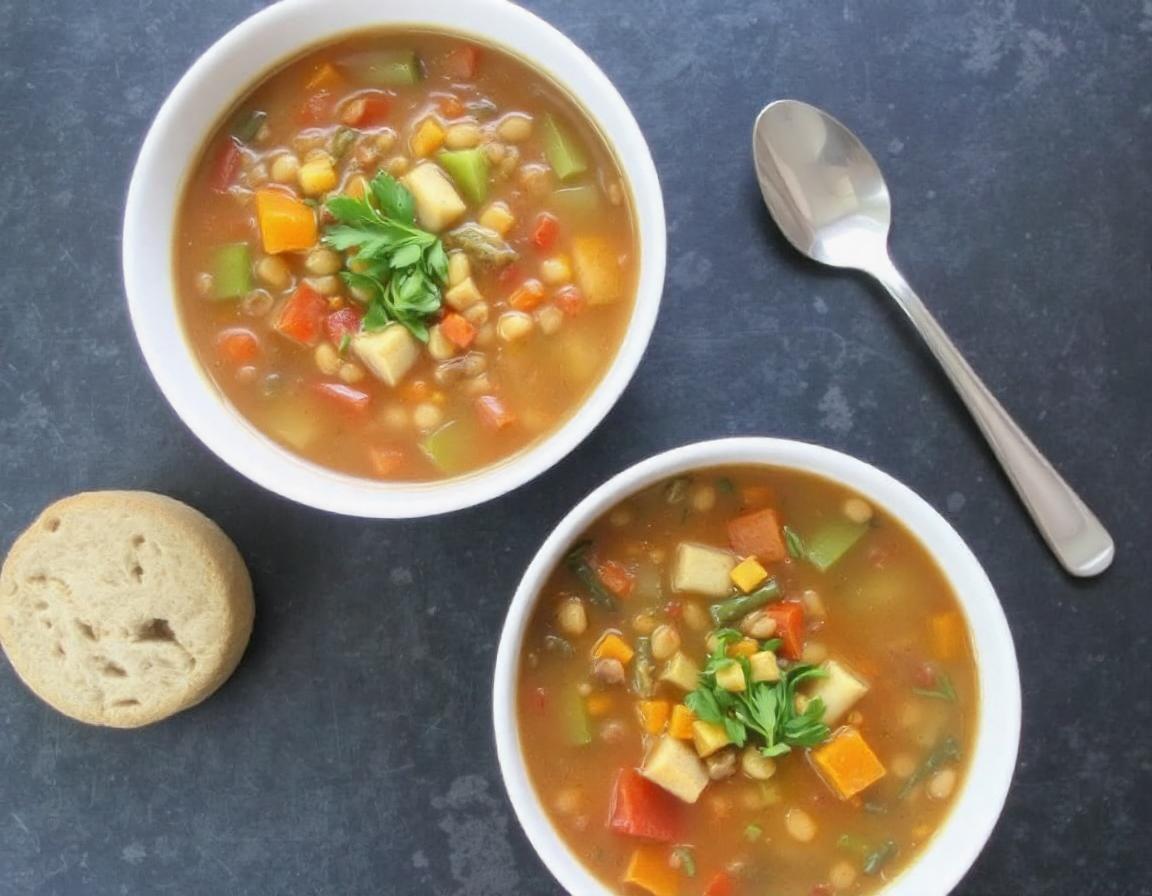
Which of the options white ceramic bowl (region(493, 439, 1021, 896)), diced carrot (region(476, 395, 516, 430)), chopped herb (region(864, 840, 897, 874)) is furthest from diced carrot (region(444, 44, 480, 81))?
chopped herb (region(864, 840, 897, 874))

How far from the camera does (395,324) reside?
2604 mm

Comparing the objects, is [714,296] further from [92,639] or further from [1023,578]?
[92,639]

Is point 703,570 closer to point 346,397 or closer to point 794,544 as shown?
point 794,544

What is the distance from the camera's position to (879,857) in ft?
8.74

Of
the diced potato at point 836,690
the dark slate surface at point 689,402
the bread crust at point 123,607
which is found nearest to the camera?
the diced potato at point 836,690

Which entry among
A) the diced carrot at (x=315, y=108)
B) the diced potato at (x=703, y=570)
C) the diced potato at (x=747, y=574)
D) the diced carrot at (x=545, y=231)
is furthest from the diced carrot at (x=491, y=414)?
the diced carrot at (x=315, y=108)

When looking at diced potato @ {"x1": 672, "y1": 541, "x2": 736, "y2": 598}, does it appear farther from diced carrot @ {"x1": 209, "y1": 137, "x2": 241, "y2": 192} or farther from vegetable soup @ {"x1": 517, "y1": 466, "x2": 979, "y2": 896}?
diced carrot @ {"x1": 209, "y1": 137, "x2": 241, "y2": 192}

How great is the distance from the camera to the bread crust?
9.42 feet

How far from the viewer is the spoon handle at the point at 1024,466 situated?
296 centimetres

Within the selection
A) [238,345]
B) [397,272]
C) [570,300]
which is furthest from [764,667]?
[238,345]

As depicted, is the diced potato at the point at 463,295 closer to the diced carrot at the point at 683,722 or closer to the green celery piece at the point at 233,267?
the green celery piece at the point at 233,267

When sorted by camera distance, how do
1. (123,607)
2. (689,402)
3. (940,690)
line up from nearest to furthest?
(940,690), (123,607), (689,402)

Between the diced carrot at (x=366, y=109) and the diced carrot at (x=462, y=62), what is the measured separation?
0.15 metres

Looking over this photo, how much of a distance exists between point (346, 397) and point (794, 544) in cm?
99
